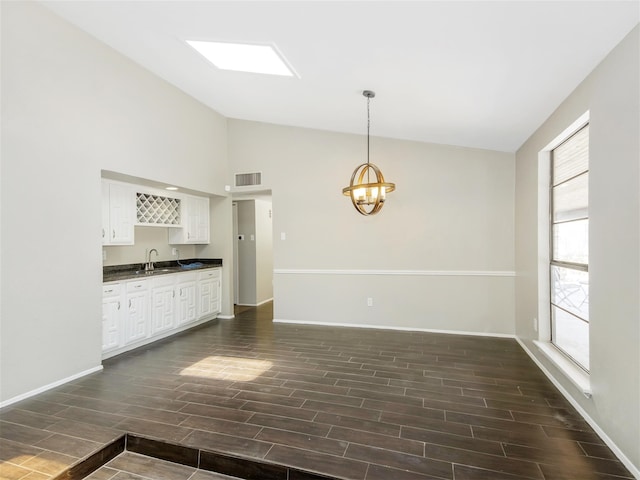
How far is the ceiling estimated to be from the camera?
1951 mm

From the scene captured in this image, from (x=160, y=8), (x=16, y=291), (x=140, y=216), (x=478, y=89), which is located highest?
(x=160, y=8)

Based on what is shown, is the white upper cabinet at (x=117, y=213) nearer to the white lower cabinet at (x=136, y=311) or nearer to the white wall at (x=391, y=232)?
the white lower cabinet at (x=136, y=311)

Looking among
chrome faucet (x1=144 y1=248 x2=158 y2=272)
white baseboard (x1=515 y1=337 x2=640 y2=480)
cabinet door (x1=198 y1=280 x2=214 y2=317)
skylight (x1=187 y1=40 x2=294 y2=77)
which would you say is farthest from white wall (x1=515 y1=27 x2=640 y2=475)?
chrome faucet (x1=144 y1=248 x2=158 y2=272)

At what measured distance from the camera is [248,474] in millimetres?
2004

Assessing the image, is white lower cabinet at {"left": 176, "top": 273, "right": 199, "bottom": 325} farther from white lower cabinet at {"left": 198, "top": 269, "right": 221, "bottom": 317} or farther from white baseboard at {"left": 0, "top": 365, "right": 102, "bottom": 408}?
white baseboard at {"left": 0, "top": 365, "right": 102, "bottom": 408}

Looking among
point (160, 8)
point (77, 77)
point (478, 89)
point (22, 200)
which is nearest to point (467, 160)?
point (478, 89)

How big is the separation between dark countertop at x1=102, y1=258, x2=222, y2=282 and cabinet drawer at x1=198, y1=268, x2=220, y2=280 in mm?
90

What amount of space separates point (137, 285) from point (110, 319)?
1.64 feet

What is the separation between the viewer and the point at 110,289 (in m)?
3.75

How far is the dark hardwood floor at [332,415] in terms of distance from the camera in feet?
6.51

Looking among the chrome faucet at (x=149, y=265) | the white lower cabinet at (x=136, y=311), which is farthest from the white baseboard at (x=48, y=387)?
the chrome faucet at (x=149, y=265)

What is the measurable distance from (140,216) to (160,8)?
267 centimetres

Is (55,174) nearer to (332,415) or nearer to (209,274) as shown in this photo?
(209,274)

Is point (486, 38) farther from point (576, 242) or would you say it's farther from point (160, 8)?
point (160, 8)
